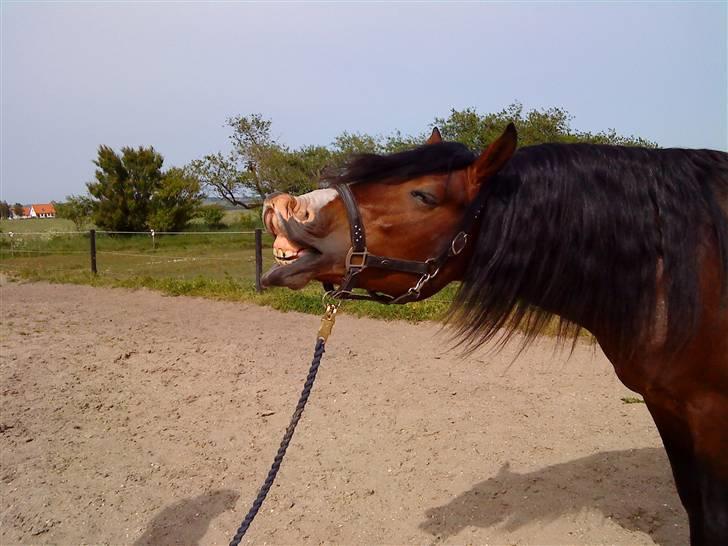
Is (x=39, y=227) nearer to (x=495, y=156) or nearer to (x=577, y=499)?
(x=577, y=499)

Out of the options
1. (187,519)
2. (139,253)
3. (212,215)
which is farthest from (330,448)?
(212,215)

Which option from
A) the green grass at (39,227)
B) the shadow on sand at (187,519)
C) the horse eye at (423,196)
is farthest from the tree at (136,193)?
the horse eye at (423,196)

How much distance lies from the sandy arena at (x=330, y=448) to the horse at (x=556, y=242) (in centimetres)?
73

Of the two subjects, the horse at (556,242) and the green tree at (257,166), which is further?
the green tree at (257,166)

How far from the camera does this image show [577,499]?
321cm

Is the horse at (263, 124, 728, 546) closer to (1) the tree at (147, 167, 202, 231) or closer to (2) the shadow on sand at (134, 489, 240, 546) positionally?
(2) the shadow on sand at (134, 489, 240, 546)

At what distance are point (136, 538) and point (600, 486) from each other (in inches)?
107

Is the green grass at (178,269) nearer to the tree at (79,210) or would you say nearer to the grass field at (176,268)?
the grass field at (176,268)

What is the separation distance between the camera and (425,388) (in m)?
5.04

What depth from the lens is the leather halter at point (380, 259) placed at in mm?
1823

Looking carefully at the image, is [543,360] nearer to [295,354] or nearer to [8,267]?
[295,354]

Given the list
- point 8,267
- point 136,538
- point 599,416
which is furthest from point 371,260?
point 8,267

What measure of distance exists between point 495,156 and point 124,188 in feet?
95.8

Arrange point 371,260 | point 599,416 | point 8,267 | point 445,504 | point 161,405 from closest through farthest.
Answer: point 371,260
point 445,504
point 599,416
point 161,405
point 8,267
